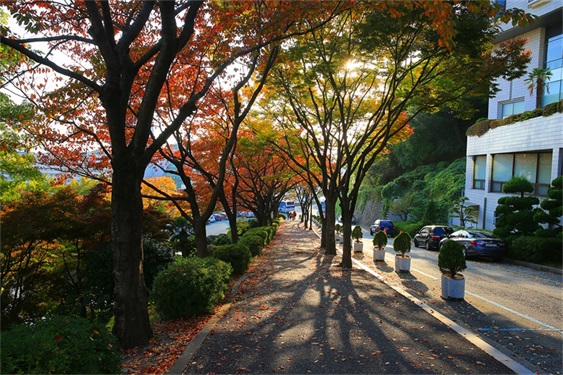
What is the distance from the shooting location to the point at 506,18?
5871 millimetres

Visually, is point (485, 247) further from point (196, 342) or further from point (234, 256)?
point (196, 342)

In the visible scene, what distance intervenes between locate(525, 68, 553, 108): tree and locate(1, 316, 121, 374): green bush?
94.9 ft

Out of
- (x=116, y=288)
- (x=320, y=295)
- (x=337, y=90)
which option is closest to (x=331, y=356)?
(x=116, y=288)

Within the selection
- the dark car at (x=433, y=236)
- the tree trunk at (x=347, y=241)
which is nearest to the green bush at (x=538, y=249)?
the dark car at (x=433, y=236)

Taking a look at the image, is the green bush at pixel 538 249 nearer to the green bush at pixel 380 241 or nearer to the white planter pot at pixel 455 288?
the green bush at pixel 380 241

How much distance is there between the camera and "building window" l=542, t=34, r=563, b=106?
25375mm

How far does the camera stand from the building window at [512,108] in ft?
93.4

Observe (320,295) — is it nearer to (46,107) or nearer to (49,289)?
(49,289)

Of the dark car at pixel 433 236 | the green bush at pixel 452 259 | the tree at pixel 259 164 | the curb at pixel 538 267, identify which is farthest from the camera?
the dark car at pixel 433 236

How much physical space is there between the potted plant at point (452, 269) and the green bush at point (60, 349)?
7273 millimetres

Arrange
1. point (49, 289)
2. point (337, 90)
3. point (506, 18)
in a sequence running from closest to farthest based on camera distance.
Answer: point (506, 18)
point (49, 289)
point (337, 90)

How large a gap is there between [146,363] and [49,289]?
6650 millimetres

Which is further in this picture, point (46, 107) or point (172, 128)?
point (46, 107)

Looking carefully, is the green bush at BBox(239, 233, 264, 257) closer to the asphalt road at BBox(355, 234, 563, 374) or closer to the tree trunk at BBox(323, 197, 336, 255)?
the tree trunk at BBox(323, 197, 336, 255)
